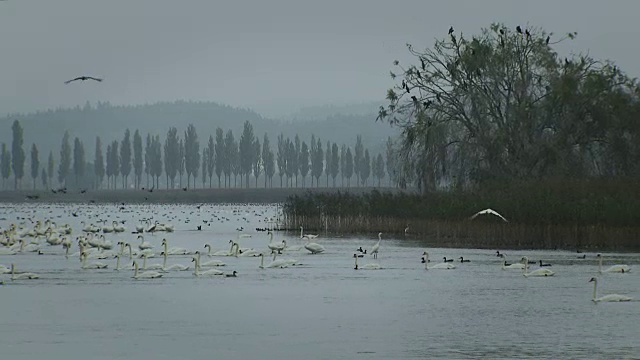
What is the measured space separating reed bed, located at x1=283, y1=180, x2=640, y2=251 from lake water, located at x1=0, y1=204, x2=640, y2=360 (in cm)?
585

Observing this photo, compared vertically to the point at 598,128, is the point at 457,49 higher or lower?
higher

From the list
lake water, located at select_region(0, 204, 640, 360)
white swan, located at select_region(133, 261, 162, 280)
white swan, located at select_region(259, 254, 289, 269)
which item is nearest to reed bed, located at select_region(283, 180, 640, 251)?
lake water, located at select_region(0, 204, 640, 360)

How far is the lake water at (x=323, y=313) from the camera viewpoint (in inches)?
811

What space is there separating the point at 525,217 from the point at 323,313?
74.6 ft

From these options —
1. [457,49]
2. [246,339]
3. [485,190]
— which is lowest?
[246,339]

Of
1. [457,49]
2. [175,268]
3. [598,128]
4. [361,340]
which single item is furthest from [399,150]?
[361,340]

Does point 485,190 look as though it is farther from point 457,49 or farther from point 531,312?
point 531,312

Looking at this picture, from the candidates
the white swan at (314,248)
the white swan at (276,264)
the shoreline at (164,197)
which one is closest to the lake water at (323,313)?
the white swan at (276,264)

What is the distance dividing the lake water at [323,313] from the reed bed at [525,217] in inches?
230

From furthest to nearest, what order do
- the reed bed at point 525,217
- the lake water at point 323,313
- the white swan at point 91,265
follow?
the reed bed at point 525,217 → the white swan at point 91,265 → the lake water at point 323,313

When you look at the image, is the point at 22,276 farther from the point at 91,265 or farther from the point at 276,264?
the point at 276,264

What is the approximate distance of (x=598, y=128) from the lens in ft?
198

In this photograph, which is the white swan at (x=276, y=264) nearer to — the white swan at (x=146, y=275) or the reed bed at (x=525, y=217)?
the white swan at (x=146, y=275)

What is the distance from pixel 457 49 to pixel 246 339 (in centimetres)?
4262
